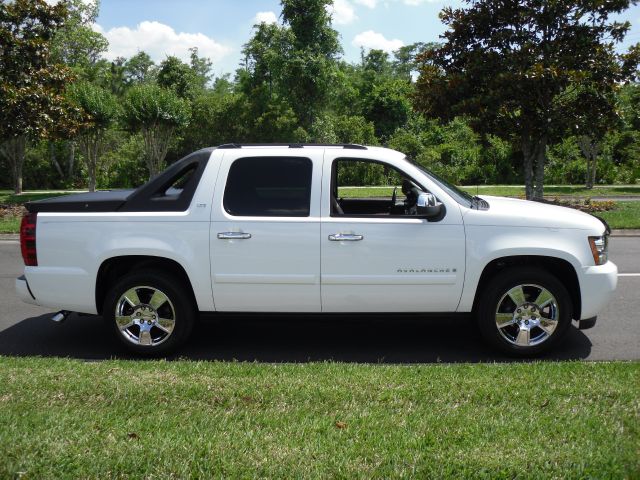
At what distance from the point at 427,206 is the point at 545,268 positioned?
1319 mm

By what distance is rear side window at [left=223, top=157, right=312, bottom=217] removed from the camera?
5545mm

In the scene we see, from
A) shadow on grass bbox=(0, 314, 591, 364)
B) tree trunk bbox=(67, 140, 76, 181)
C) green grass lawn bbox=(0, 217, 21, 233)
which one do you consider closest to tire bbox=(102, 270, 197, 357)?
shadow on grass bbox=(0, 314, 591, 364)

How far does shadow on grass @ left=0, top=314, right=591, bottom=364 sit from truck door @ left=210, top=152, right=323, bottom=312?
0.82 feet

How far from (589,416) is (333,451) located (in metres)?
1.66

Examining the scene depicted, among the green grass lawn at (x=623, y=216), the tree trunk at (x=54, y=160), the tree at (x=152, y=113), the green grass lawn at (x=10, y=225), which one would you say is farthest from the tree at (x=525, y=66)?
the tree trunk at (x=54, y=160)

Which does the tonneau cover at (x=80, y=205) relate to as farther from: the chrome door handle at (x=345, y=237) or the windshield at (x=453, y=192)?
the windshield at (x=453, y=192)

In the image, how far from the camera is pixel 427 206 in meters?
5.33

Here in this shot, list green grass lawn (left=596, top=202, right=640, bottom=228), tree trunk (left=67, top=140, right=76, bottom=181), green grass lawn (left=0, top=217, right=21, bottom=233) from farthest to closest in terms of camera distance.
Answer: tree trunk (left=67, top=140, right=76, bottom=181), green grass lawn (left=0, top=217, right=21, bottom=233), green grass lawn (left=596, top=202, right=640, bottom=228)

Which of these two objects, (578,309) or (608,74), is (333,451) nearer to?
(578,309)

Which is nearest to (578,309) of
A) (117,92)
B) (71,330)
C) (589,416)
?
(589,416)

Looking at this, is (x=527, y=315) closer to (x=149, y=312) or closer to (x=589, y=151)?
(x=149, y=312)

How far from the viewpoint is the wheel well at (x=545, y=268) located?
5566mm

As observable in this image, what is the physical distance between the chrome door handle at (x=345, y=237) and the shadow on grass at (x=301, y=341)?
2.37 ft

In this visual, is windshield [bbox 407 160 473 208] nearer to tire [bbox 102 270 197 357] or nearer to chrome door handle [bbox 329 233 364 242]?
chrome door handle [bbox 329 233 364 242]
